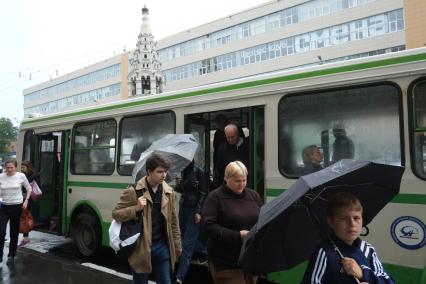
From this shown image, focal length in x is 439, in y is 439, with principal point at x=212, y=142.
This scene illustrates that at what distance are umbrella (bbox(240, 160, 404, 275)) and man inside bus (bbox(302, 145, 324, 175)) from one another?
206 cm

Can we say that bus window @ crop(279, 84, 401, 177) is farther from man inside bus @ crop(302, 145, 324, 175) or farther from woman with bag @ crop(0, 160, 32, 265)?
woman with bag @ crop(0, 160, 32, 265)

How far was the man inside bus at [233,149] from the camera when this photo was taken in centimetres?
548

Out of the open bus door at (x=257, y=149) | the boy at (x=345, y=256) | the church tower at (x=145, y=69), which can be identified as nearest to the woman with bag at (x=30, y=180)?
the open bus door at (x=257, y=149)

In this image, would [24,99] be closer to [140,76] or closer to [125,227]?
[140,76]

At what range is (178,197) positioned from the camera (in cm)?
625

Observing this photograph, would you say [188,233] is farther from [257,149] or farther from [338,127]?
[338,127]

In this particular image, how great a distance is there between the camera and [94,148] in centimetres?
764

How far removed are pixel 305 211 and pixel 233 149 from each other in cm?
291

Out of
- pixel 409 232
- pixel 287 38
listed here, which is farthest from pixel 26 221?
pixel 287 38

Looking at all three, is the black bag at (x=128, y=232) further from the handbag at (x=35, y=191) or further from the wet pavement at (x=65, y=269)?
the handbag at (x=35, y=191)

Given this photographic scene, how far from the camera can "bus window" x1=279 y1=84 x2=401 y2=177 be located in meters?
4.39

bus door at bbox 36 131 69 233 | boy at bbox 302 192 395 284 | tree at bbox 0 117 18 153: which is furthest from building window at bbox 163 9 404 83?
tree at bbox 0 117 18 153

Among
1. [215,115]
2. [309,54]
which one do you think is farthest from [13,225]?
[309,54]

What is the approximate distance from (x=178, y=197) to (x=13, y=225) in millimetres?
3106
